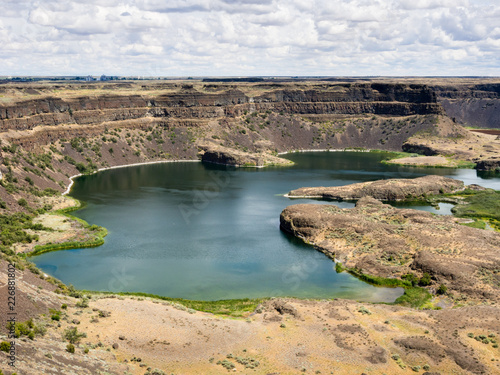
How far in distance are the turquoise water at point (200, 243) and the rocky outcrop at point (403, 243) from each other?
350 cm

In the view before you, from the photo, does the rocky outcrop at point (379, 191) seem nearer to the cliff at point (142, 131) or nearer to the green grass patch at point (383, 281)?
the green grass patch at point (383, 281)

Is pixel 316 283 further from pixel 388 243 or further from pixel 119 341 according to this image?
pixel 119 341

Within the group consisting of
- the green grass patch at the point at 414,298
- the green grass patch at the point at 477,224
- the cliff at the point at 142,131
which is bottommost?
the green grass patch at the point at 414,298

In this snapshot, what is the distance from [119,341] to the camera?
40.3 meters

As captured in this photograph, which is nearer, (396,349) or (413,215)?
(396,349)

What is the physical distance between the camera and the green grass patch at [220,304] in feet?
169

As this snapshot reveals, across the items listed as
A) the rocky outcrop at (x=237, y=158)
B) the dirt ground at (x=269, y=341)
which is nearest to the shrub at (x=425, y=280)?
the dirt ground at (x=269, y=341)

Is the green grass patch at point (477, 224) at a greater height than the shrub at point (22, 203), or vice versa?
the shrub at point (22, 203)

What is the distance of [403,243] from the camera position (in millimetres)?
69062

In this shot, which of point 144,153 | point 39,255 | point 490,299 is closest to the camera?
point 490,299

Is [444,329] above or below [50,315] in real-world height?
below

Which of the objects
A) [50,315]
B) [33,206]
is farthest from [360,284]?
[33,206]

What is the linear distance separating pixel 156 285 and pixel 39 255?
19.1 metres

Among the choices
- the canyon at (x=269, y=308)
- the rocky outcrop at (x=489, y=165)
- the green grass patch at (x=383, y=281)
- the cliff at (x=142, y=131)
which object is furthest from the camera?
the rocky outcrop at (x=489, y=165)
